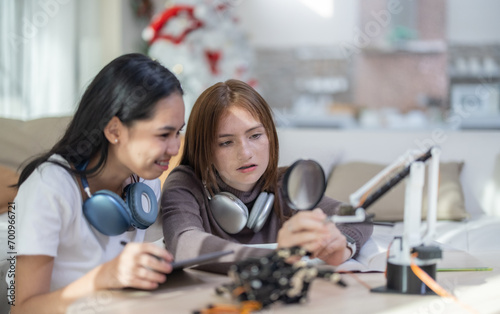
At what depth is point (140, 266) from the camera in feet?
3.06

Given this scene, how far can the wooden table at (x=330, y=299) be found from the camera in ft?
2.85

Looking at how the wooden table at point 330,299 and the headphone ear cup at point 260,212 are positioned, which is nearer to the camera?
the wooden table at point 330,299

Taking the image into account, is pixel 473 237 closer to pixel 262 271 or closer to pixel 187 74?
pixel 262 271

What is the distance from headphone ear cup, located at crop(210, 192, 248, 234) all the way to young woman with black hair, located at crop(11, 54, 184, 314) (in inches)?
7.8

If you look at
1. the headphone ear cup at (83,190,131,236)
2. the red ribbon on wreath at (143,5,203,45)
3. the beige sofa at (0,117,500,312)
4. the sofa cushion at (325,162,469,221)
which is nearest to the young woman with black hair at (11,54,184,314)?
the headphone ear cup at (83,190,131,236)

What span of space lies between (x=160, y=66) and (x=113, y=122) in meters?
0.17

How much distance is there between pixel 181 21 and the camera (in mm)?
3758

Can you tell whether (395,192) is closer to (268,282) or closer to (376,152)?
(376,152)

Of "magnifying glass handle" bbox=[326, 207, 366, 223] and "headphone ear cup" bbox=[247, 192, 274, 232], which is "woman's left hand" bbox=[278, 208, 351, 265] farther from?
"headphone ear cup" bbox=[247, 192, 274, 232]

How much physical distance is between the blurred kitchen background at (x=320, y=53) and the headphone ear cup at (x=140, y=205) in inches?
106

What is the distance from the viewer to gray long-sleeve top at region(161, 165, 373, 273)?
111cm

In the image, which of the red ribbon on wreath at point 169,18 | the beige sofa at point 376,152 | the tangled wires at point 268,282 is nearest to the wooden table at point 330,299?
the tangled wires at point 268,282

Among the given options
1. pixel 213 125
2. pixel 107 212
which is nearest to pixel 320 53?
pixel 213 125

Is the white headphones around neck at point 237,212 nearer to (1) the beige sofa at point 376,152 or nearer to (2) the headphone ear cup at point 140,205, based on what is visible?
(2) the headphone ear cup at point 140,205
